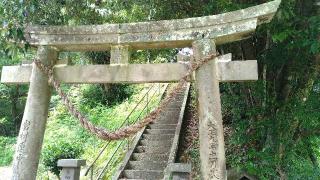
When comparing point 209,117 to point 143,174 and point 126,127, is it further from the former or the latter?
point 143,174

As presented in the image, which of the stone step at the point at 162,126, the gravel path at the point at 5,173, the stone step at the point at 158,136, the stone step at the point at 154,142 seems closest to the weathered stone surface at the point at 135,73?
the stone step at the point at 154,142

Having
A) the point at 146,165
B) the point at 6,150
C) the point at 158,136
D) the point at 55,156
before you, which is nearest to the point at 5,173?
the point at 6,150

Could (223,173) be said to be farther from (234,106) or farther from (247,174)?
(234,106)

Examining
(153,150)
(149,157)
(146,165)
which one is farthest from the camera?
(153,150)

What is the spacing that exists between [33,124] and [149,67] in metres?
1.71

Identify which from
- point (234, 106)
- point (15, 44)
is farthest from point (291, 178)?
point (15, 44)

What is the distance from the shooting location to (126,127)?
4.59 meters

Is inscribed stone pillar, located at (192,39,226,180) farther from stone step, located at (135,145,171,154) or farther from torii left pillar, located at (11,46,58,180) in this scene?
stone step, located at (135,145,171,154)

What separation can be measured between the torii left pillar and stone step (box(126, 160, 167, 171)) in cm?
438

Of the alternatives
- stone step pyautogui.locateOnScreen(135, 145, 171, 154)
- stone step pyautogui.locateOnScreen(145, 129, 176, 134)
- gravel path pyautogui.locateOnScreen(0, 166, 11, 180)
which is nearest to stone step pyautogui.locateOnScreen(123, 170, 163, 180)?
stone step pyautogui.locateOnScreen(135, 145, 171, 154)

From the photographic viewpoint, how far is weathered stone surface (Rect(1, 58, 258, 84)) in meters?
4.76

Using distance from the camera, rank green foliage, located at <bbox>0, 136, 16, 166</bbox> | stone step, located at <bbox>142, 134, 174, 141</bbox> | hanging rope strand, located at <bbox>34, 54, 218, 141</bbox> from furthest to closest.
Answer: green foliage, located at <bbox>0, 136, 16, 166</bbox>
stone step, located at <bbox>142, 134, 174, 141</bbox>
hanging rope strand, located at <bbox>34, 54, 218, 141</bbox>

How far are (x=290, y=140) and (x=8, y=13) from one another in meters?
5.56

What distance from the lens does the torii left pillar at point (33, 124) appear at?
4934mm
